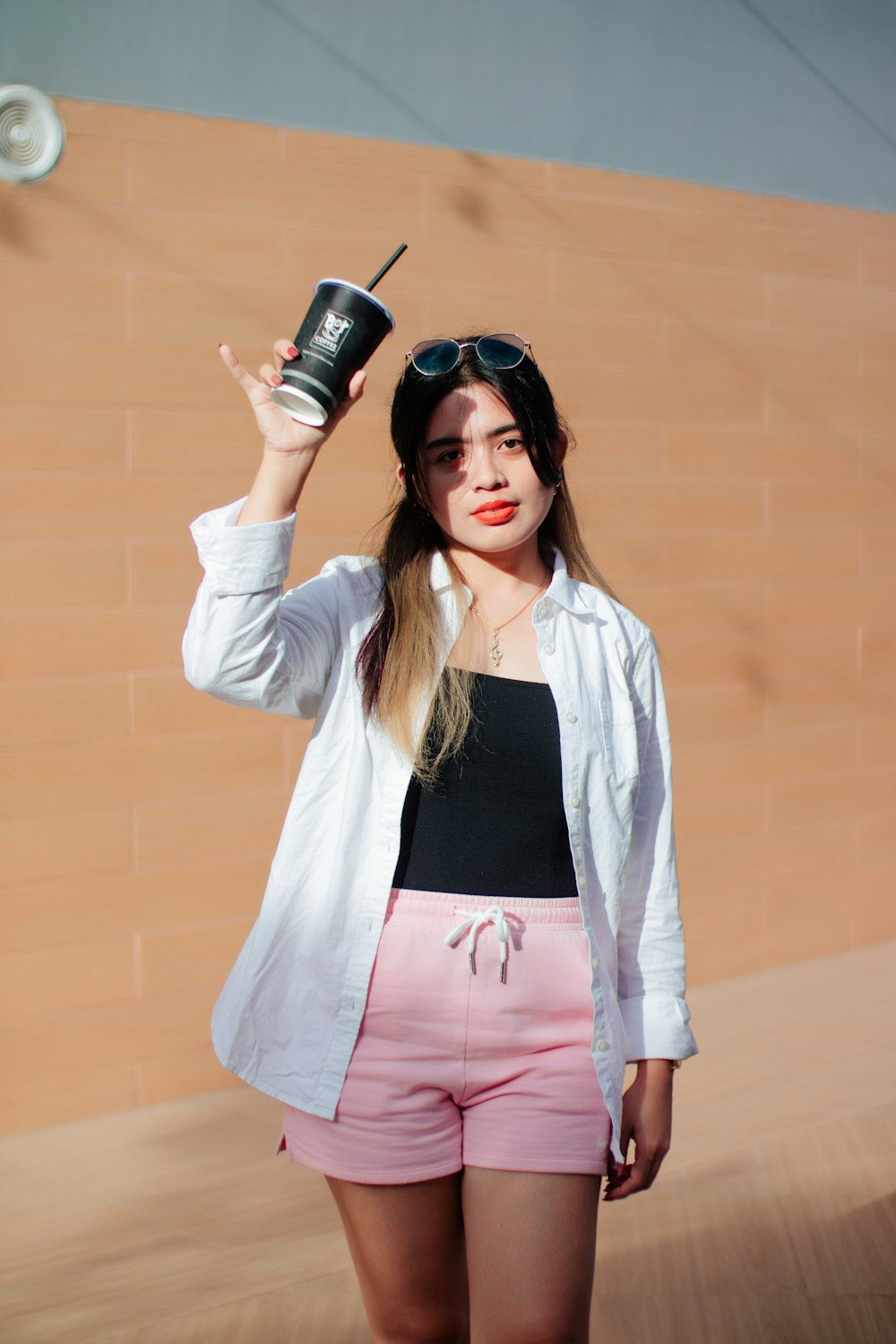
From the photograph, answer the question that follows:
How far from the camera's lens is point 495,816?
160 cm

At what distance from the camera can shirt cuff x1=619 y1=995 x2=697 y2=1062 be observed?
5.49 ft

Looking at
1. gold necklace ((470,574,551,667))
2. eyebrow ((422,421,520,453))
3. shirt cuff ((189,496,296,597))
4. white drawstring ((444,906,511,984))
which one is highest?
eyebrow ((422,421,520,453))

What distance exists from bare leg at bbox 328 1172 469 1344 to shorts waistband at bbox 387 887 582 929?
0.31 m

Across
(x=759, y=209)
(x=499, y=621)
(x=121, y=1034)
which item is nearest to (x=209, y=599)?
(x=499, y=621)

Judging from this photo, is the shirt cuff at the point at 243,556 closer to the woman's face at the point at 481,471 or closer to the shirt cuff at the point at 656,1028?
the woman's face at the point at 481,471

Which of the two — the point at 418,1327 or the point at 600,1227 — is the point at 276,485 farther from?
the point at 600,1227

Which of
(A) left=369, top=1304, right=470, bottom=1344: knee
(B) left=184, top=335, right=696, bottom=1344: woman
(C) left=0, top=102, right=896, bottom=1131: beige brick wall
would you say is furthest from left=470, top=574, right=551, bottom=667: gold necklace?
(C) left=0, top=102, right=896, bottom=1131: beige brick wall

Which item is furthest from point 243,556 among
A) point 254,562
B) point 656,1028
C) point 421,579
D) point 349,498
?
point 349,498

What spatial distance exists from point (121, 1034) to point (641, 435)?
7.43 ft

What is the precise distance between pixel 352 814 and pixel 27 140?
1.52m

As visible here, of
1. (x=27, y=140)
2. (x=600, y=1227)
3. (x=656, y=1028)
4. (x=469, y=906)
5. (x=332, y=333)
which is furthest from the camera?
(x=600, y=1227)

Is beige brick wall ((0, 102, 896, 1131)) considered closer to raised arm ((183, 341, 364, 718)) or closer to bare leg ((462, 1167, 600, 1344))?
raised arm ((183, 341, 364, 718))

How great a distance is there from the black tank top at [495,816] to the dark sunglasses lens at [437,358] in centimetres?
41

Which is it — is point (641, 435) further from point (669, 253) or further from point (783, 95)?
point (783, 95)
